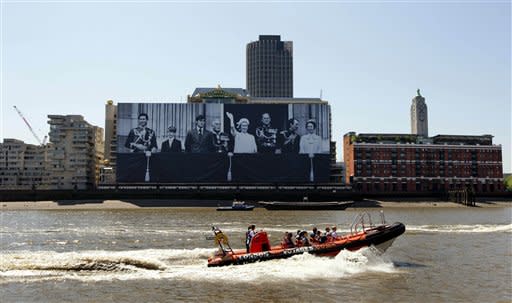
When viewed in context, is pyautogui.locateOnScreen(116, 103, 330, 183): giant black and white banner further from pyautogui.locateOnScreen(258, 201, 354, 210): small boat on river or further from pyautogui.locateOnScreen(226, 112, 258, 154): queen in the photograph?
pyautogui.locateOnScreen(258, 201, 354, 210): small boat on river

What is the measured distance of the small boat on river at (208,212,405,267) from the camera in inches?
1086

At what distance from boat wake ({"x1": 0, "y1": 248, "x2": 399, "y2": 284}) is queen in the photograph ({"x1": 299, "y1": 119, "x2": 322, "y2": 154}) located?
381 feet

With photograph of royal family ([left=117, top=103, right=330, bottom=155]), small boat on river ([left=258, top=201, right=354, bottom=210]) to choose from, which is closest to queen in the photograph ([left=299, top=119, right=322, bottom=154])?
photograph of royal family ([left=117, top=103, right=330, bottom=155])

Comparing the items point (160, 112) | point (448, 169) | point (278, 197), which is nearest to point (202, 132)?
point (160, 112)

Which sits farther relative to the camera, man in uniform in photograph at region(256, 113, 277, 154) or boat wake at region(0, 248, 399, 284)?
man in uniform in photograph at region(256, 113, 277, 154)

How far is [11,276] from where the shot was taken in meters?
25.0

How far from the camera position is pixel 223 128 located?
14475 centimetres

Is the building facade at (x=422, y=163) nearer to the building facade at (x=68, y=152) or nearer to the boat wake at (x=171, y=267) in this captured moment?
the building facade at (x=68, y=152)

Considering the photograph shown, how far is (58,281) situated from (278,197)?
109m

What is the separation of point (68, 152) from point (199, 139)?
158 feet

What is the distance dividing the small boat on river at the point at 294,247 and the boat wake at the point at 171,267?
0.37 m

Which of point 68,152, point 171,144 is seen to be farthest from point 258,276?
point 68,152

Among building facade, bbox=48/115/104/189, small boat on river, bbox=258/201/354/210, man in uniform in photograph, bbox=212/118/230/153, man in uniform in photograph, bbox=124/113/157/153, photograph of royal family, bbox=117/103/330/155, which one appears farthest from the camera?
building facade, bbox=48/115/104/189

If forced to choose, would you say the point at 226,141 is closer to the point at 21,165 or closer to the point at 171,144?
the point at 171,144
